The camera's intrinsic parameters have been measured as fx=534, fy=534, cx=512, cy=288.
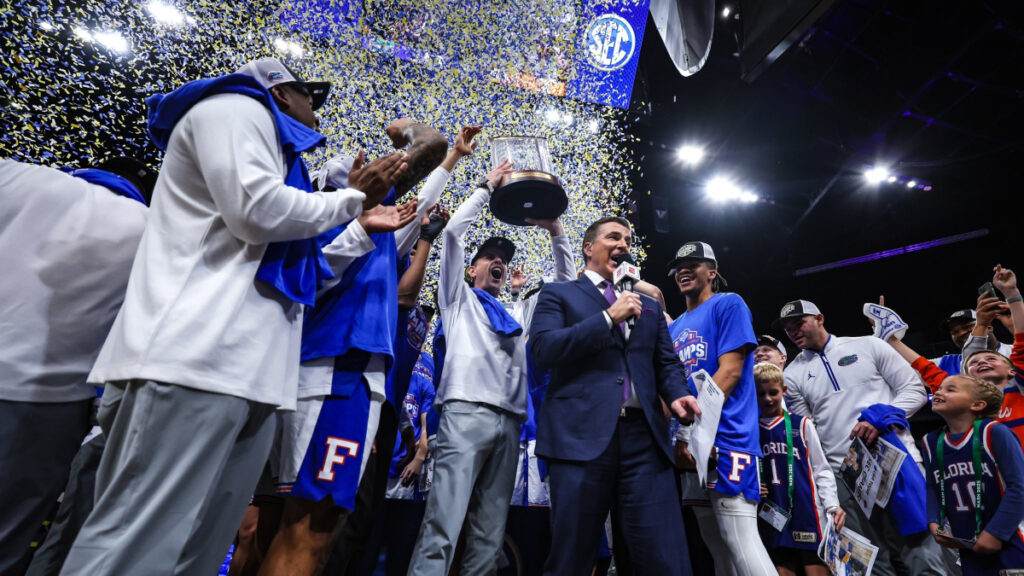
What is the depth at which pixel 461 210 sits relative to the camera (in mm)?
3090

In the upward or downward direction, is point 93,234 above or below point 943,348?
below

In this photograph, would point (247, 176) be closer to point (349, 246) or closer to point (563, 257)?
point (349, 246)

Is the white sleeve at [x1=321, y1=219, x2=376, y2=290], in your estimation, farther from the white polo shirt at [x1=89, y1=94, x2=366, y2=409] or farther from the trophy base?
the trophy base

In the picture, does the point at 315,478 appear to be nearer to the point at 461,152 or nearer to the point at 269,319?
the point at 269,319

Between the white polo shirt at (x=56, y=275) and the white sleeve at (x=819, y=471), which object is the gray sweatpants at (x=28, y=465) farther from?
the white sleeve at (x=819, y=471)

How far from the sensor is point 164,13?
6.91 m

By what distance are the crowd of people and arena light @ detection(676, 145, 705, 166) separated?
697cm

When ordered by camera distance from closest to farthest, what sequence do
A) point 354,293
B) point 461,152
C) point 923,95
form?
1. point 354,293
2. point 461,152
3. point 923,95

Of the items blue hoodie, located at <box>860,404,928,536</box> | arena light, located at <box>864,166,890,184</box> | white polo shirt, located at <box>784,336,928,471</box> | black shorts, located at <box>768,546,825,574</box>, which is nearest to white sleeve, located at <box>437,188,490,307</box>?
black shorts, located at <box>768,546,825,574</box>

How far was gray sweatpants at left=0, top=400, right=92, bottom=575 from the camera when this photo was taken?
1543mm

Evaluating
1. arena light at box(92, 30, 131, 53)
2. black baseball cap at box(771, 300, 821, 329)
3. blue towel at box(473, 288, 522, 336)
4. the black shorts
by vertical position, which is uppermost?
arena light at box(92, 30, 131, 53)

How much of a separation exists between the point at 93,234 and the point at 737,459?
115 inches

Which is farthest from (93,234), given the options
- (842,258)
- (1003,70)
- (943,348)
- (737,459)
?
(842,258)

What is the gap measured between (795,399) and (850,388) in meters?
0.46
